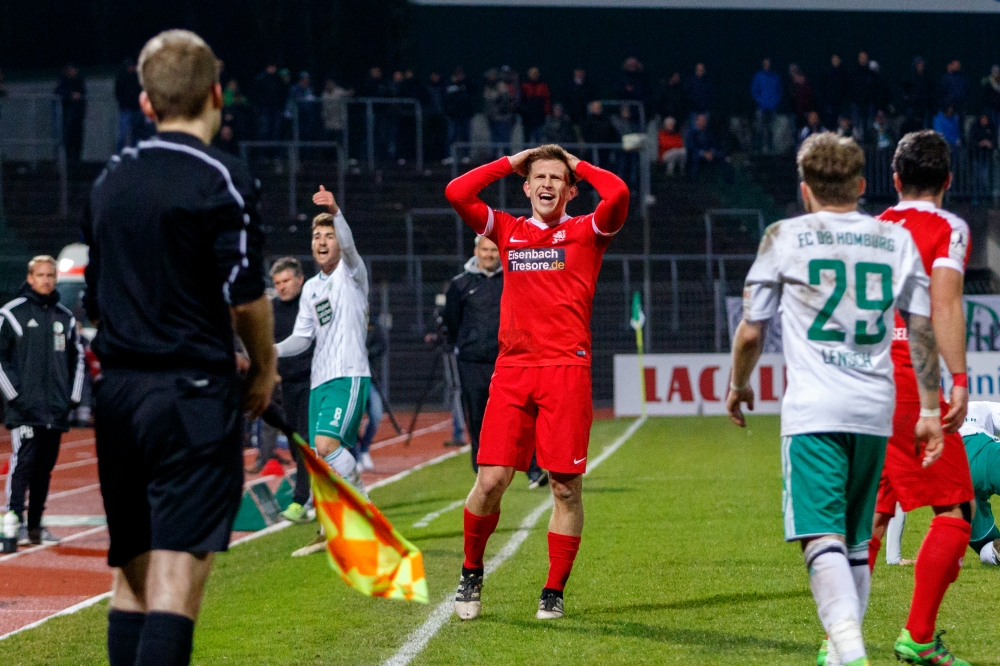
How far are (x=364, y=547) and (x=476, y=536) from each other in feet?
8.12

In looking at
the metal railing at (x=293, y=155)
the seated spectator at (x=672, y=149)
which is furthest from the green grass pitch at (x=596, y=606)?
the seated spectator at (x=672, y=149)

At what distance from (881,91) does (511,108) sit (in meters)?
8.70

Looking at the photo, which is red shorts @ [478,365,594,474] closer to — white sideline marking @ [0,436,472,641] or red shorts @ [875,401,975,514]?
red shorts @ [875,401,975,514]

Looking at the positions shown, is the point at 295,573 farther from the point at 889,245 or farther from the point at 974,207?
the point at 974,207

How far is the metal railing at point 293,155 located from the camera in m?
29.5

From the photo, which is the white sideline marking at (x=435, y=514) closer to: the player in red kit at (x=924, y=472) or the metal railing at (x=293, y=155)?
the player in red kit at (x=924, y=472)

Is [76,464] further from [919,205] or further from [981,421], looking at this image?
[919,205]

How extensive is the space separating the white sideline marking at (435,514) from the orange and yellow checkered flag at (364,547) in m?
6.38

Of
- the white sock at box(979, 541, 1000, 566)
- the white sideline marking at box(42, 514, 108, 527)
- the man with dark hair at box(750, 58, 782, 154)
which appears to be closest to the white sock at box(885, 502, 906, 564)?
the white sock at box(979, 541, 1000, 566)

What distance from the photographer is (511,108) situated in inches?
1197

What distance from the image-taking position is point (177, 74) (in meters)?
3.83

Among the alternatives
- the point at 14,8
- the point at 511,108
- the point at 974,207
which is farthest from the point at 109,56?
the point at 974,207

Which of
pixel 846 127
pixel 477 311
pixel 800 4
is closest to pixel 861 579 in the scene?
pixel 477 311

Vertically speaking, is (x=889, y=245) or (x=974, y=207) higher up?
(x=974, y=207)
